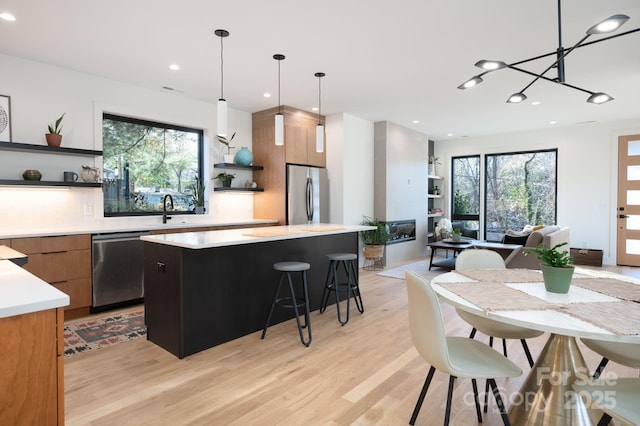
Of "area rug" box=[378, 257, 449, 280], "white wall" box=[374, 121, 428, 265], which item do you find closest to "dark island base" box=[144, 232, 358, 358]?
"area rug" box=[378, 257, 449, 280]

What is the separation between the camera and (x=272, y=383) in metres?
2.39

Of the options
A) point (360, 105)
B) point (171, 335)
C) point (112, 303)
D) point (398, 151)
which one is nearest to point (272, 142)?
point (360, 105)

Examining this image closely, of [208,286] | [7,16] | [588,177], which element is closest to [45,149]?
[7,16]

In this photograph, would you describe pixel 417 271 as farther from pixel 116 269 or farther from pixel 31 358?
pixel 31 358

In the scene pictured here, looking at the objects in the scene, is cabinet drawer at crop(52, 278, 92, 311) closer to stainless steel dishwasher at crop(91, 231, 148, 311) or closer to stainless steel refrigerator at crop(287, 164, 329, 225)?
stainless steel dishwasher at crop(91, 231, 148, 311)

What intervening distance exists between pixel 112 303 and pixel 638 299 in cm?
444

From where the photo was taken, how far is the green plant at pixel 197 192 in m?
5.36

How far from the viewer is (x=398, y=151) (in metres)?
7.15

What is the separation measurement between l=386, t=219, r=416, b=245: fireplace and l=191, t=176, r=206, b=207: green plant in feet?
11.1

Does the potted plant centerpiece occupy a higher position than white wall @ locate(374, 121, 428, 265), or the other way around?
white wall @ locate(374, 121, 428, 265)

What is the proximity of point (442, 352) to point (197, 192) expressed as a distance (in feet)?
14.8

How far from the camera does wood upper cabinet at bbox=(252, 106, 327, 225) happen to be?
562cm

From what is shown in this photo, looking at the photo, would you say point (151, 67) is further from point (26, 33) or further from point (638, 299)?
point (638, 299)

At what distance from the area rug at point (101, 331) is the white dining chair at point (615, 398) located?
3.24 m
